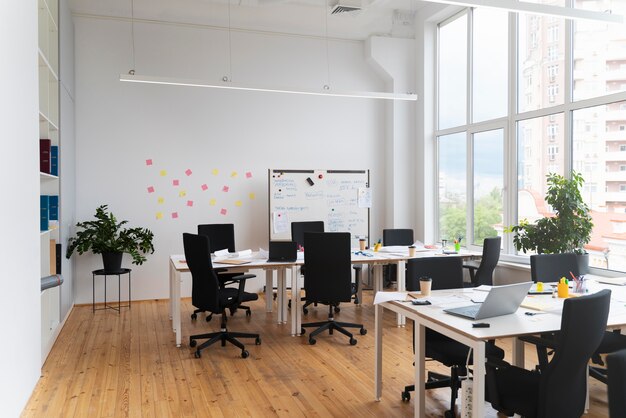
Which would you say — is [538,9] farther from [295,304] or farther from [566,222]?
[295,304]

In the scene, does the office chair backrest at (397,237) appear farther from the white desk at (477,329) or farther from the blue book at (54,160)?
the blue book at (54,160)

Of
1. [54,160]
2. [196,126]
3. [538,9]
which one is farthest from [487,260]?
[54,160]

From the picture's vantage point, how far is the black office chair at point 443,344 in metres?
3.09

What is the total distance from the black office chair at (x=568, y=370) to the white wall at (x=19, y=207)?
2743 millimetres

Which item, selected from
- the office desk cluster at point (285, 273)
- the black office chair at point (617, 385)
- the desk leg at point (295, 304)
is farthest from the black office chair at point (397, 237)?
the black office chair at point (617, 385)

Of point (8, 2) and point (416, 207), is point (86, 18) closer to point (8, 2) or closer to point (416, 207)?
point (8, 2)

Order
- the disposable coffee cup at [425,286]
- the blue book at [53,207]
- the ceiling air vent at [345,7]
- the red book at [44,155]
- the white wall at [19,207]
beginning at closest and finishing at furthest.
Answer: the white wall at [19,207]
the disposable coffee cup at [425,286]
the red book at [44,155]
the blue book at [53,207]
the ceiling air vent at [345,7]

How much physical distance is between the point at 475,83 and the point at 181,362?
525 centimetres

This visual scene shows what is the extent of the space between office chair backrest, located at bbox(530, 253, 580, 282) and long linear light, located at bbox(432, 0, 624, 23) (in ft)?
6.47

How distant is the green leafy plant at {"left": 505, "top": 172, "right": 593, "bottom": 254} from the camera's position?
16.0 ft

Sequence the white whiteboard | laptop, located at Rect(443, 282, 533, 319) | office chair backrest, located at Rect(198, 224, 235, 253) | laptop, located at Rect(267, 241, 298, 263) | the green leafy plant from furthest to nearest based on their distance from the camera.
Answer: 1. the white whiteboard
2. office chair backrest, located at Rect(198, 224, 235, 253)
3. laptop, located at Rect(267, 241, 298, 263)
4. the green leafy plant
5. laptop, located at Rect(443, 282, 533, 319)

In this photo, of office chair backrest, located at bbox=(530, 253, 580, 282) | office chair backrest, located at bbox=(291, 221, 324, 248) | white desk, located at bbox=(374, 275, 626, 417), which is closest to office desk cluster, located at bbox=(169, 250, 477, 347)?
office chair backrest, located at bbox=(291, 221, 324, 248)

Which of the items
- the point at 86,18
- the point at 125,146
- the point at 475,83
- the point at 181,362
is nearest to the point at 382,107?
the point at 475,83

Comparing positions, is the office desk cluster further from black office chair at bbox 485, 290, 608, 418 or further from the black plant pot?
black office chair at bbox 485, 290, 608, 418
